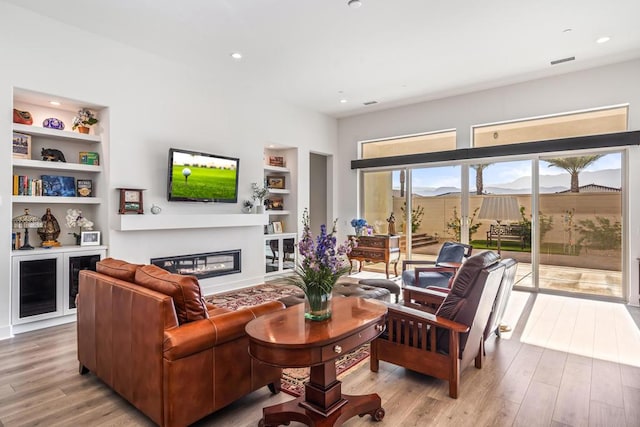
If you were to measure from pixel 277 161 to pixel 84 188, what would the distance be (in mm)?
3414

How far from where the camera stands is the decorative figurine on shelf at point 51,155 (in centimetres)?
411

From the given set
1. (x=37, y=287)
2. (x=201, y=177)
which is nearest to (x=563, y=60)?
(x=201, y=177)

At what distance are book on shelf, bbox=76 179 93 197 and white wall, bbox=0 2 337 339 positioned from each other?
0.33 meters

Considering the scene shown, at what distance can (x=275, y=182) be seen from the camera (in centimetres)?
697

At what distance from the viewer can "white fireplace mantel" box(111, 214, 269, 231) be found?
4.34m

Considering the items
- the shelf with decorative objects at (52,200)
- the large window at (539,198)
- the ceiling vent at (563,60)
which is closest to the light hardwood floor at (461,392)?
the shelf with decorative objects at (52,200)

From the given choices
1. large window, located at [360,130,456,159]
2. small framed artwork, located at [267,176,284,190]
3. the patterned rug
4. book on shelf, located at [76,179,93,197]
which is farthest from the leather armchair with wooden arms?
book on shelf, located at [76,179,93,197]

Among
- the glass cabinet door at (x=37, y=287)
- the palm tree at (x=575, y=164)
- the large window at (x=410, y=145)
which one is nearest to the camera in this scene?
the glass cabinet door at (x=37, y=287)

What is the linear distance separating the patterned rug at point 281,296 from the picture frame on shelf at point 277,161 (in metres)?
2.41

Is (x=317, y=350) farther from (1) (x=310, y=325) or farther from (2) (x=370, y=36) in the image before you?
(2) (x=370, y=36)

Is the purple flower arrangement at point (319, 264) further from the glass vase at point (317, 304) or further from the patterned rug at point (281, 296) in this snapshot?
the patterned rug at point (281, 296)

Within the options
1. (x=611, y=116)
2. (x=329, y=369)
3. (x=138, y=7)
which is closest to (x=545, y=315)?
(x=611, y=116)

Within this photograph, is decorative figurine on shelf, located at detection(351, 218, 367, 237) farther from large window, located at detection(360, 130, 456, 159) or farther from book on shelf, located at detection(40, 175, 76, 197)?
book on shelf, located at detection(40, 175, 76, 197)

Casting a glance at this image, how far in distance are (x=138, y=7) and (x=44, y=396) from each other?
3.54 meters
